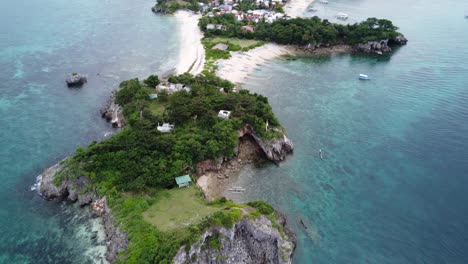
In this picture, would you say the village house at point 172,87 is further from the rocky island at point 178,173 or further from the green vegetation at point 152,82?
the green vegetation at point 152,82

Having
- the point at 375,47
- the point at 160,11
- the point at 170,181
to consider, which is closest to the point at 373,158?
the point at 170,181

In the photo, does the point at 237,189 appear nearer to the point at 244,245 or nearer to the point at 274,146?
the point at 274,146

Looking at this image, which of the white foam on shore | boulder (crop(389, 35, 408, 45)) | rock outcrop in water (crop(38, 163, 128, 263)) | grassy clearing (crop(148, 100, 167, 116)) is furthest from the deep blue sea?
grassy clearing (crop(148, 100, 167, 116))

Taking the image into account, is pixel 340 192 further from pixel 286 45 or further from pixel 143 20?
pixel 143 20

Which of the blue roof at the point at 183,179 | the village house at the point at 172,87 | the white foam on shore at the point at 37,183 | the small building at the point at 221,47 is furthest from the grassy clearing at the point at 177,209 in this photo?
the small building at the point at 221,47

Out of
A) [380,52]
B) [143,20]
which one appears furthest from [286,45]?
[143,20]

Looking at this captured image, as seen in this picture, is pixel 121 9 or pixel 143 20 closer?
pixel 143 20

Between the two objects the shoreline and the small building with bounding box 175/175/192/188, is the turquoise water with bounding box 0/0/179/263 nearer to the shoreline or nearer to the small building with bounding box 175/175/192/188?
the small building with bounding box 175/175/192/188
